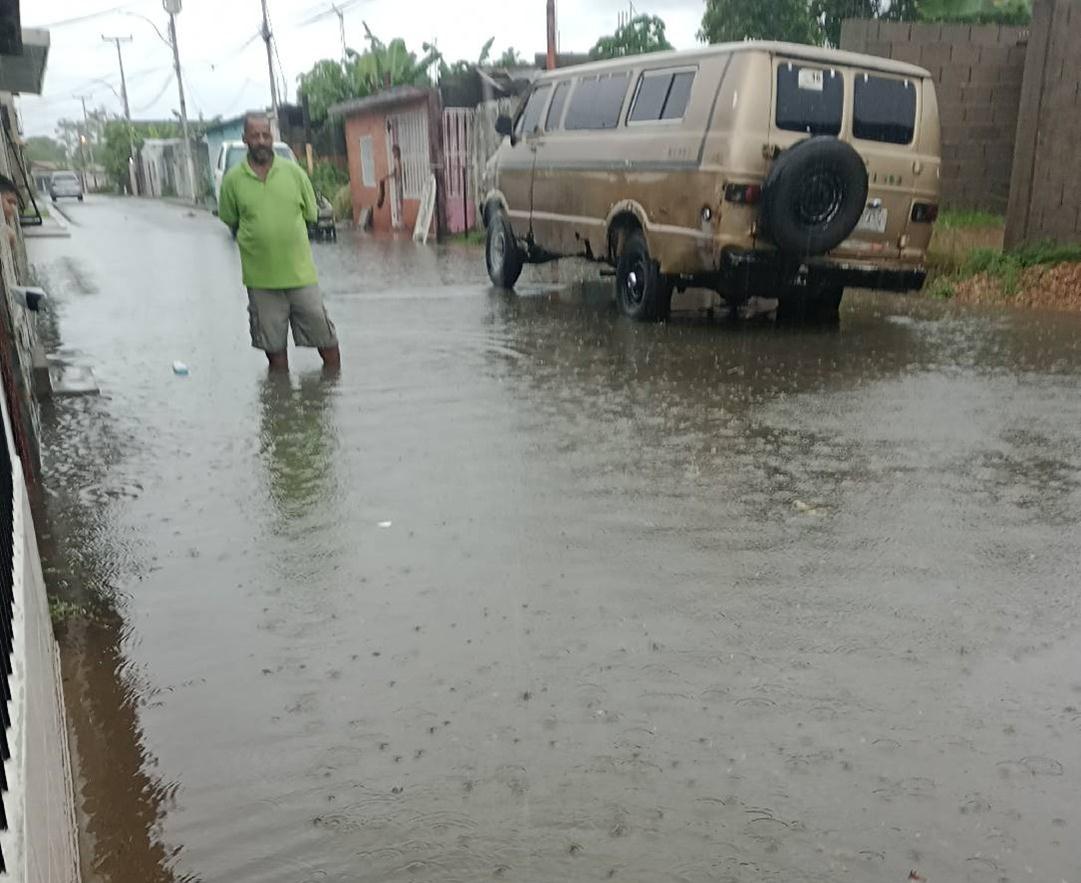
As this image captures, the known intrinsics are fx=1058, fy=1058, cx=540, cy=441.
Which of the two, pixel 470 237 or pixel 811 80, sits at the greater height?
pixel 811 80

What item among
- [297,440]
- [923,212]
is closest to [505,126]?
[923,212]

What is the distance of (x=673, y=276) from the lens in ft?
28.5

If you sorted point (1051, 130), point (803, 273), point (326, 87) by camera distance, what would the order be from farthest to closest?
point (326, 87) < point (1051, 130) < point (803, 273)

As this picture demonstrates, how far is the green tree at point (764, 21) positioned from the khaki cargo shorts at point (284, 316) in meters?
14.6

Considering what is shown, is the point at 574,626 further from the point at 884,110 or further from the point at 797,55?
the point at 884,110

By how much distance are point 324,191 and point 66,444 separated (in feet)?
82.8

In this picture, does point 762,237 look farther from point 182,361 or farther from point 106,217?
point 106,217

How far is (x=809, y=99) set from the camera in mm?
8031

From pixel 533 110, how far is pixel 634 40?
1487 centimetres

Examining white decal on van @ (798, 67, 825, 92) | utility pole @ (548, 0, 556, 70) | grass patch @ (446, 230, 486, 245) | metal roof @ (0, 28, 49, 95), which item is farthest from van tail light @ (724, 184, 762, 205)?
utility pole @ (548, 0, 556, 70)

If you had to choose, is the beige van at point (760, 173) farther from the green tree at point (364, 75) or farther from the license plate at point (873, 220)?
the green tree at point (364, 75)

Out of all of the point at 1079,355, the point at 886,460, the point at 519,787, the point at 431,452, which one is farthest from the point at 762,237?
the point at 519,787

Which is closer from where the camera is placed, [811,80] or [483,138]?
[811,80]

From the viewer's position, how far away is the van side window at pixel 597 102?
9.23 meters
